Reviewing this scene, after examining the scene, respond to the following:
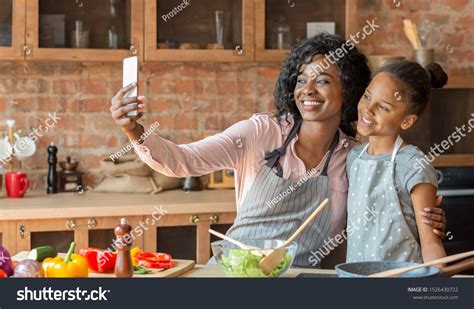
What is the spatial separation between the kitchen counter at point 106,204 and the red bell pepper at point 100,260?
154 centimetres

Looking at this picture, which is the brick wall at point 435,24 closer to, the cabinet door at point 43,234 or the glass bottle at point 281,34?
the glass bottle at point 281,34

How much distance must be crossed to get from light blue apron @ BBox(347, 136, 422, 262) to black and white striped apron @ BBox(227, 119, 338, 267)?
0.19 meters

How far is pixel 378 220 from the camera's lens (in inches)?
93.9

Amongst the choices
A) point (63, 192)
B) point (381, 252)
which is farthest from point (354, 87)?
point (63, 192)

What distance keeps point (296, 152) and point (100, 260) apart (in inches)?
33.0

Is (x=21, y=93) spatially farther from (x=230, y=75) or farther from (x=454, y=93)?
(x=454, y=93)

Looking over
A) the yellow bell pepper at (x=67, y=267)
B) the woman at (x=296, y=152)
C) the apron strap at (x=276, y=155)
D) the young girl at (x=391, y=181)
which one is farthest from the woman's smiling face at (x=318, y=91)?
the yellow bell pepper at (x=67, y=267)

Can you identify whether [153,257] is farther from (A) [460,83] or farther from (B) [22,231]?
(A) [460,83]

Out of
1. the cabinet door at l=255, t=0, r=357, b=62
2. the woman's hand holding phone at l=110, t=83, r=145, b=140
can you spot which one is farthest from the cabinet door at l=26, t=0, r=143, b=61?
the woman's hand holding phone at l=110, t=83, r=145, b=140

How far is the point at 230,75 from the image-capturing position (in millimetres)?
4668

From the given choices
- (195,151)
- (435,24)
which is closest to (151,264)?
(195,151)

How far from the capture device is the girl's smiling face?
2.45m

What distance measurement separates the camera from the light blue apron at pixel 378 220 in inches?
92.4
